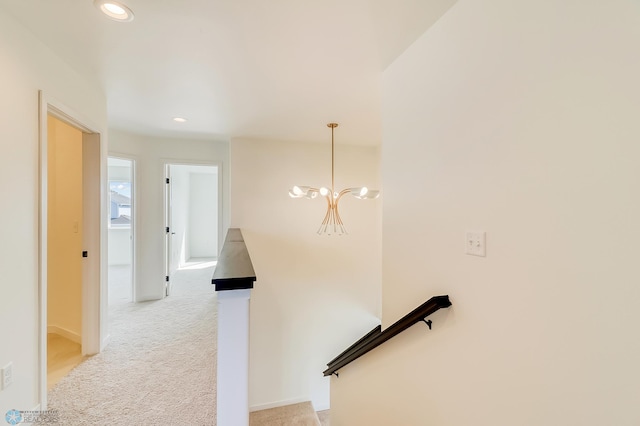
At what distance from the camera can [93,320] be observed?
252 centimetres

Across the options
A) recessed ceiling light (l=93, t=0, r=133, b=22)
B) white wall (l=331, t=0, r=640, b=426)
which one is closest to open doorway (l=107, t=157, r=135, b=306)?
recessed ceiling light (l=93, t=0, r=133, b=22)

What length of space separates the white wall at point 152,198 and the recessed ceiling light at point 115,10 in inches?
117

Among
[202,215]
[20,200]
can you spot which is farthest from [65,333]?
[202,215]

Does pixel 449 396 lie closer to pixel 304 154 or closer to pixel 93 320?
pixel 93 320

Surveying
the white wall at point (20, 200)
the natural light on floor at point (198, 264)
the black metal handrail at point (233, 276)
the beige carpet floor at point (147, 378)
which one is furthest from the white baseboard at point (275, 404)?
the natural light on floor at point (198, 264)

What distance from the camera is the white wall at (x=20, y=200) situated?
1467mm

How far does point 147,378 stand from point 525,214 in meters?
2.90

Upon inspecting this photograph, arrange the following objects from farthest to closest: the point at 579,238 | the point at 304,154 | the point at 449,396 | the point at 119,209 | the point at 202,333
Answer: the point at 119,209 → the point at 304,154 → the point at 202,333 → the point at 449,396 → the point at 579,238

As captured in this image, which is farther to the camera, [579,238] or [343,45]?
[343,45]

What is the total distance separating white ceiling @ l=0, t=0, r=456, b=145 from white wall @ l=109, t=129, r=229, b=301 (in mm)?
1324

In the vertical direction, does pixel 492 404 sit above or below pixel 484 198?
below

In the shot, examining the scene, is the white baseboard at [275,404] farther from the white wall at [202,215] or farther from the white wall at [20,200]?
the white wall at [202,215]

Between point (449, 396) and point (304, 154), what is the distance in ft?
10.6

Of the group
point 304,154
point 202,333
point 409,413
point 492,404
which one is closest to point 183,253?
point 202,333
